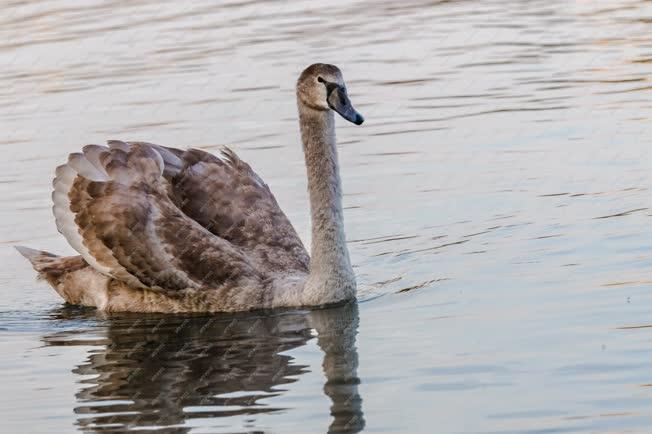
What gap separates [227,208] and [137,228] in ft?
2.89

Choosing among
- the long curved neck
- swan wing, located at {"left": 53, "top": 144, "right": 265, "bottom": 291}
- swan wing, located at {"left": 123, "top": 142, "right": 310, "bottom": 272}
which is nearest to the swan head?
the long curved neck

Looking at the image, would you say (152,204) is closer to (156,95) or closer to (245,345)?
(245,345)

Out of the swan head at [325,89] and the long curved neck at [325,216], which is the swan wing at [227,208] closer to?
the long curved neck at [325,216]

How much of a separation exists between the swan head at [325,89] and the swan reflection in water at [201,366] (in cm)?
179

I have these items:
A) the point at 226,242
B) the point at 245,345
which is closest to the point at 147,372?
the point at 245,345

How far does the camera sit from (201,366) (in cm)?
1272

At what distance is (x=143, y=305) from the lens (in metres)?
15.1

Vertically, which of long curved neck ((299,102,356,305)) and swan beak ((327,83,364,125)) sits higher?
swan beak ((327,83,364,125))

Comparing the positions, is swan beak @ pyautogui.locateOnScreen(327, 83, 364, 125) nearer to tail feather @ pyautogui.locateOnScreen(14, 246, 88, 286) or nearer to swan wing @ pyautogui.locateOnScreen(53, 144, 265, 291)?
swan wing @ pyautogui.locateOnScreen(53, 144, 265, 291)

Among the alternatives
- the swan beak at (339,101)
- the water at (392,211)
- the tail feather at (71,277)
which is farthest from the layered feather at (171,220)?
the swan beak at (339,101)

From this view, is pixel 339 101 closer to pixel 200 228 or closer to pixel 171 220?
pixel 200 228

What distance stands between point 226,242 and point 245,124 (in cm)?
702

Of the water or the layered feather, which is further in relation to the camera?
the layered feather

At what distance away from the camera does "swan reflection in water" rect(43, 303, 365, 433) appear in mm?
11258
